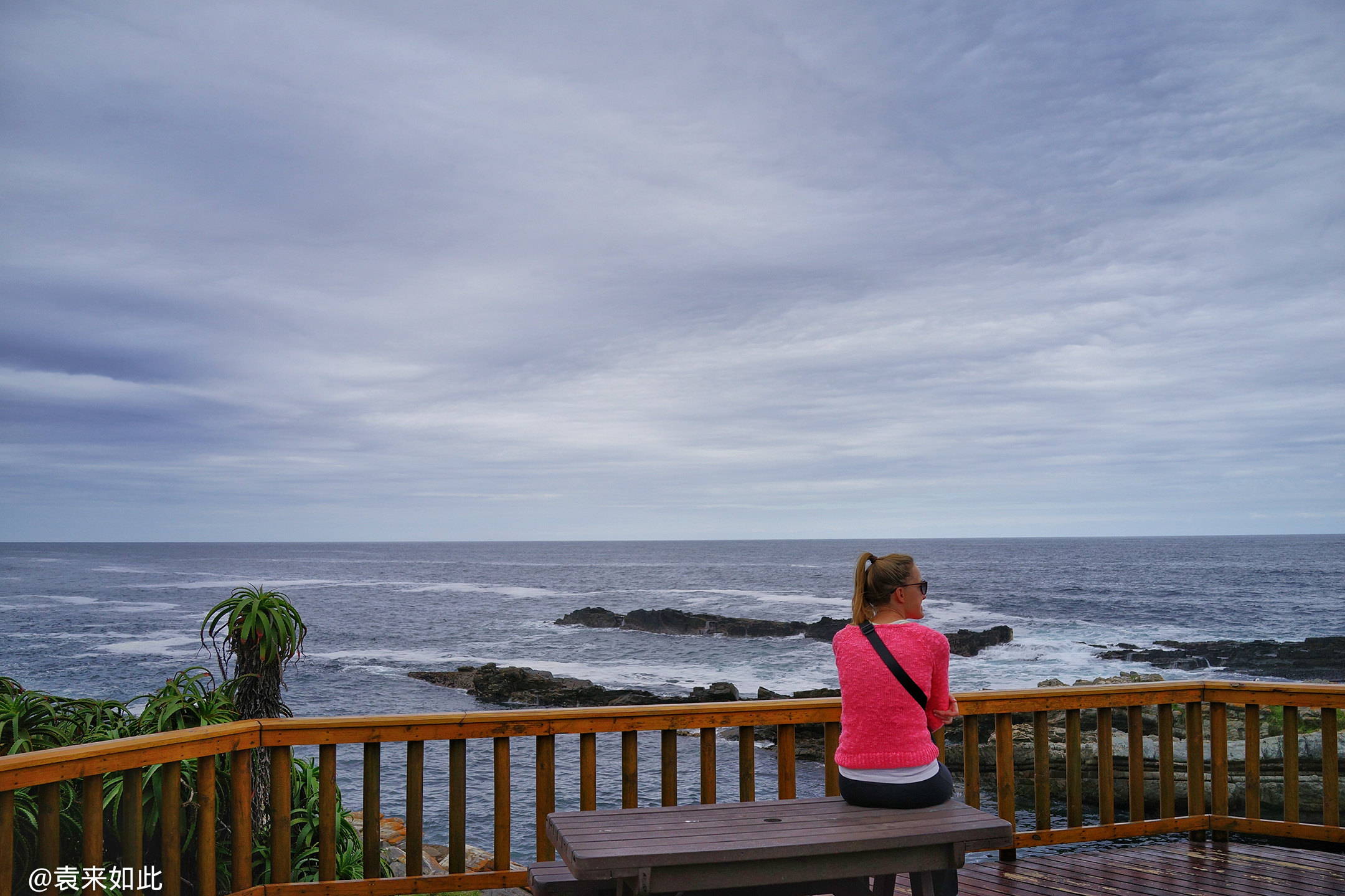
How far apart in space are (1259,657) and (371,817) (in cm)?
3694

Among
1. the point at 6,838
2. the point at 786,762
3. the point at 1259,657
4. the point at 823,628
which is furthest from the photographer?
the point at 823,628

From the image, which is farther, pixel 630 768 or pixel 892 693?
pixel 630 768

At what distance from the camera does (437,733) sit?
3.69 meters

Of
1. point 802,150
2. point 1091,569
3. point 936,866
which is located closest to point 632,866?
point 936,866

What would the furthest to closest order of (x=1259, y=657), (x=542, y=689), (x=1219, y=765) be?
(x=1259, y=657), (x=542, y=689), (x=1219, y=765)

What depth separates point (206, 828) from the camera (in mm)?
3393

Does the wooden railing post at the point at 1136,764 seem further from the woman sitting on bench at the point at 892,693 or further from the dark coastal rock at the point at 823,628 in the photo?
the dark coastal rock at the point at 823,628

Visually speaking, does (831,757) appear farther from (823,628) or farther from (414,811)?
(823,628)

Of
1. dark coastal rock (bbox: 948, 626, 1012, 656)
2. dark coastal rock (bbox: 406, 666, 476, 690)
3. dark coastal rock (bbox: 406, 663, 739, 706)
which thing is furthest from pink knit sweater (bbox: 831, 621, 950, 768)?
dark coastal rock (bbox: 948, 626, 1012, 656)

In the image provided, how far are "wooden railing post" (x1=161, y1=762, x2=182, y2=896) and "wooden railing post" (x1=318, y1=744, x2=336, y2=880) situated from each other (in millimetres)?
530

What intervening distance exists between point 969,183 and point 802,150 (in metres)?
6.60

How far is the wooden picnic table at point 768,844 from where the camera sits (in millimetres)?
2717

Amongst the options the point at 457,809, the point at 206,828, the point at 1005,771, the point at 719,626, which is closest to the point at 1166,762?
the point at 1005,771

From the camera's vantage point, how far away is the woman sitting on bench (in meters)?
3.06
